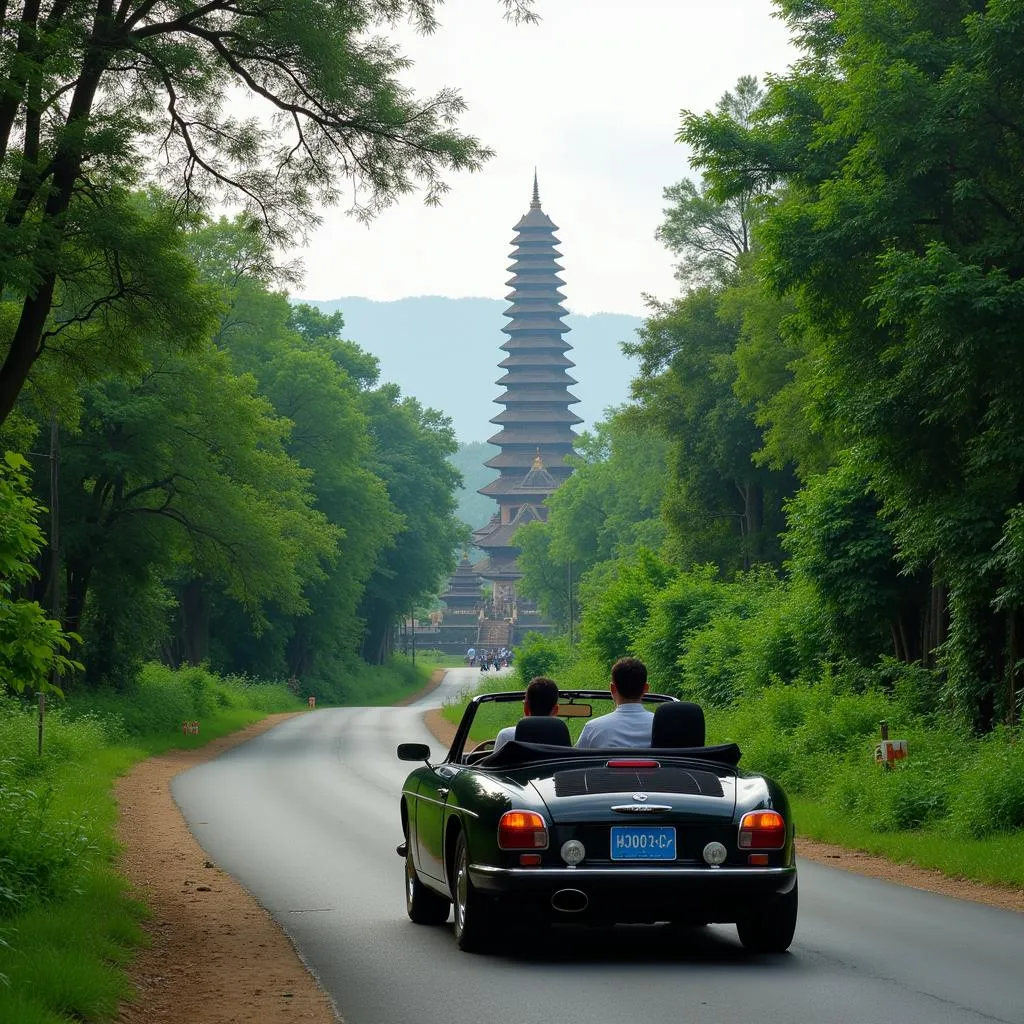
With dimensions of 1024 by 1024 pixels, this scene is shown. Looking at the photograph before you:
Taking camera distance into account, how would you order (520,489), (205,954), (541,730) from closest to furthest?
(541,730) → (205,954) → (520,489)

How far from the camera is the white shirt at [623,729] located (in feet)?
31.6

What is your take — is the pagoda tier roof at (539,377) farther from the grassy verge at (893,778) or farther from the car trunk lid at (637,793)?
the car trunk lid at (637,793)

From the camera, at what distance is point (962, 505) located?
66.0ft

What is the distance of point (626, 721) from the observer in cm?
968

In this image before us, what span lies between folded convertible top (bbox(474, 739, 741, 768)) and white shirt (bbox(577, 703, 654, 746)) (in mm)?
273

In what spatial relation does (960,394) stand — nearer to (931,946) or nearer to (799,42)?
(931,946)

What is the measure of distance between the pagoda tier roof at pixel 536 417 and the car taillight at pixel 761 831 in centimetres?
14755

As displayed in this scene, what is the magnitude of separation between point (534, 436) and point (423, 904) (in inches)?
5722

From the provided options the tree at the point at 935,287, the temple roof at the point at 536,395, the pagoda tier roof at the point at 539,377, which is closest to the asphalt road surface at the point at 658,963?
the tree at the point at 935,287

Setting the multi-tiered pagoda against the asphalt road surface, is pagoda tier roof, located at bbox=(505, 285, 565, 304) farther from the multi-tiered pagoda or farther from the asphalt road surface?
the asphalt road surface

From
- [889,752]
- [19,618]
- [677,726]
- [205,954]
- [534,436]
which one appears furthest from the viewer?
[534,436]

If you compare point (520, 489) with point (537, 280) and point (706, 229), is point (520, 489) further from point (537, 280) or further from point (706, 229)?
point (706, 229)

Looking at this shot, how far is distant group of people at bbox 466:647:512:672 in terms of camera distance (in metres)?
132

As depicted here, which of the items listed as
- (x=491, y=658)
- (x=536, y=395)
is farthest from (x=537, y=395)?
(x=491, y=658)
